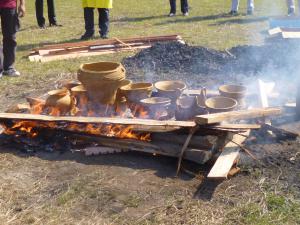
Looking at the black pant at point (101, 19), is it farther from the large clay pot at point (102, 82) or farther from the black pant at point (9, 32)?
the large clay pot at point (102, 82)

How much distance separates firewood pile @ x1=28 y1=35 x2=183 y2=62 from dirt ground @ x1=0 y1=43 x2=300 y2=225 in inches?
190

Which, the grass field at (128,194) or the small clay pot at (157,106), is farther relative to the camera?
the small clay pot at (157,106)

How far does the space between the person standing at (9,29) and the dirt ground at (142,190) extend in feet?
11.5

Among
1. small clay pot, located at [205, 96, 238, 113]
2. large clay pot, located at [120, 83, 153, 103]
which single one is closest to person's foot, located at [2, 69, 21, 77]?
large clay pot, located at [120, 83, 153, 103]

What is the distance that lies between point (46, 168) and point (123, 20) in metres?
11.0

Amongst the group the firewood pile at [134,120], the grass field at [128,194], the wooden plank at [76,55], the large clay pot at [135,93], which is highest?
the wooden plank at [76,55]

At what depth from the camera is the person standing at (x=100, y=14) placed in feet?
36.6

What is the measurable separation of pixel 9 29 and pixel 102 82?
337 cm

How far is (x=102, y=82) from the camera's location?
5.48 m

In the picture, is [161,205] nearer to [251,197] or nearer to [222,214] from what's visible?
[222,214]

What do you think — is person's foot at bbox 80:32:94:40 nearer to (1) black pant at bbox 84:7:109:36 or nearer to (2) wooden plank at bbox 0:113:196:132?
(1) black pant at bbox 84:7:109:36

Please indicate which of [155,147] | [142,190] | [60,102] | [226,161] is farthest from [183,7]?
[142,190]

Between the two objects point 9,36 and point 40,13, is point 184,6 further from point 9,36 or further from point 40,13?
point 9,36

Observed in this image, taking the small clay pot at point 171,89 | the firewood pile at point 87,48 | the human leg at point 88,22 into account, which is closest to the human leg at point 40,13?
the human leg at point 88,22
